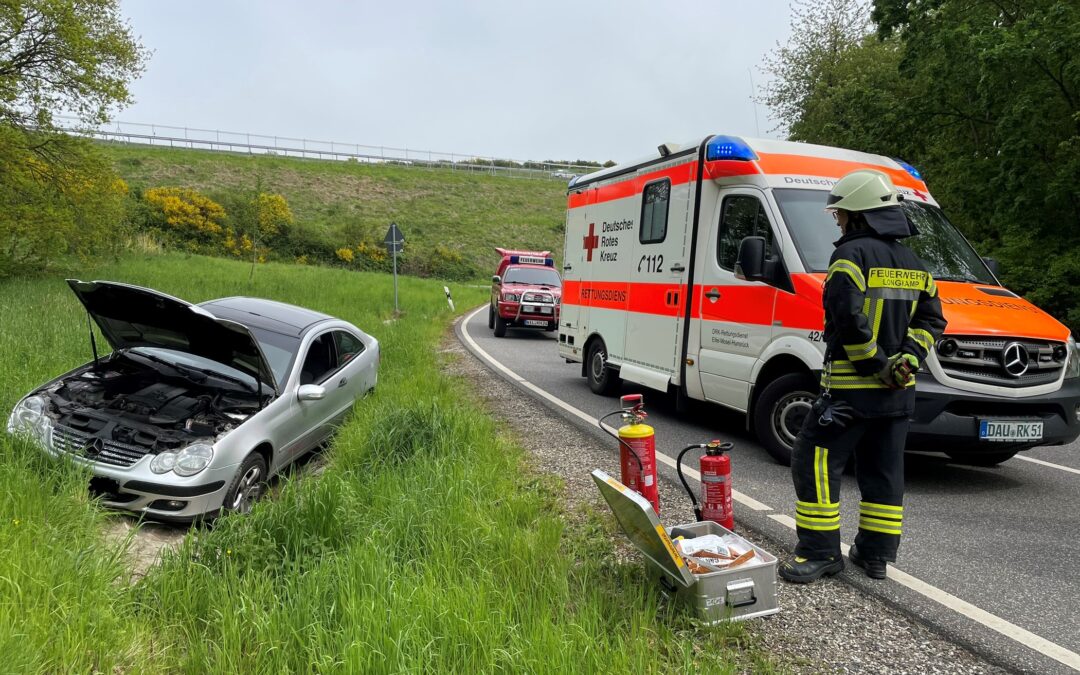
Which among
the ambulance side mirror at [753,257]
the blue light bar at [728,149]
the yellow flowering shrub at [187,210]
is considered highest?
the yellow flowering shrub at [187,210]

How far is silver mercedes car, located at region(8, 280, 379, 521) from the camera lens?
4273 millimetres

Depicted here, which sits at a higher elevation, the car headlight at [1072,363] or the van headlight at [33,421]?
the car headlight at [1072,363]

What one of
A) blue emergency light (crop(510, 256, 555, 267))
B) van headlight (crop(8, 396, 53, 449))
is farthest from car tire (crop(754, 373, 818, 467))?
blue emergency light (crop(510, 256, 555, 267))

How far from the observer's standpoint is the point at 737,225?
5.96 metres

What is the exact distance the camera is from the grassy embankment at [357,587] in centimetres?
239

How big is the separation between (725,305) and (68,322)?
33.0ft

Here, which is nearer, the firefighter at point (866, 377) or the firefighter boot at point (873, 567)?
the firefighter at point (866, 377)

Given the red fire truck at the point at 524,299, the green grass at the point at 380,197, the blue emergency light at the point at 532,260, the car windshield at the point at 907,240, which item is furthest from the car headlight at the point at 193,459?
the green grass at the point at 380,197

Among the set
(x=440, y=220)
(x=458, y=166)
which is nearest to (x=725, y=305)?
(x=440, y=220)

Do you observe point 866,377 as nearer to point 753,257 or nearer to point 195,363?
point 753,257

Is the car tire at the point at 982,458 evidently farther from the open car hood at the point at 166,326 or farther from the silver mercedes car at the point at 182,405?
the open car hood at the point at 166,326

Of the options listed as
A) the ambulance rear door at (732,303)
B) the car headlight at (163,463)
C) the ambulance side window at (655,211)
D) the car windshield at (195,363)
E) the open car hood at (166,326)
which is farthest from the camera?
the ambulance side window at (655,211)

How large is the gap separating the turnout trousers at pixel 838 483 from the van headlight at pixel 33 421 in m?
4.57

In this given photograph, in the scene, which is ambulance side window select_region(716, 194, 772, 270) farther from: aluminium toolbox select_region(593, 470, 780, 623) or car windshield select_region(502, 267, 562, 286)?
car windshield select_region(502, 267, 562, 286)
